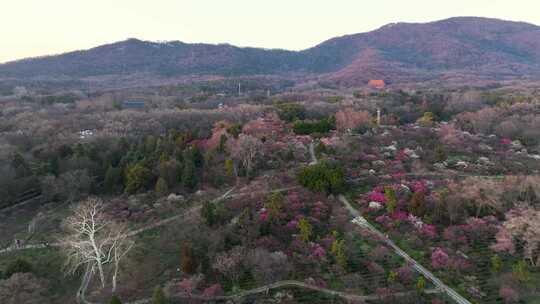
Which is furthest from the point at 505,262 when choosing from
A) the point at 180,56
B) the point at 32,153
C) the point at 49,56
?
the point at 49,56

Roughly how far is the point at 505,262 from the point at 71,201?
33.5 m

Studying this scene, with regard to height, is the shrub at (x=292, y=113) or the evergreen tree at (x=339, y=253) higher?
the shrub at (x=292, y=113)

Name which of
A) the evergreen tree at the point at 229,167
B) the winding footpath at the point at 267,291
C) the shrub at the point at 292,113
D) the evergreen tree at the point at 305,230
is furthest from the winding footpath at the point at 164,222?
the shrub at the point at 292,113

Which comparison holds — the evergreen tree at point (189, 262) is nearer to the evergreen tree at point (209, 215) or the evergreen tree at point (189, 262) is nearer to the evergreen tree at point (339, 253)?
the evergreen tree at point (209, 215)

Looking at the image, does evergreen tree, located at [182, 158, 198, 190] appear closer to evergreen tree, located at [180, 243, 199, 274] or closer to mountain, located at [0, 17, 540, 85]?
evergreen tree, located at [180, 243, 199, 274]

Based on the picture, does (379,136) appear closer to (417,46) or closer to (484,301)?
(484,301)

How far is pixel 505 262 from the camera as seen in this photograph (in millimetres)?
22906

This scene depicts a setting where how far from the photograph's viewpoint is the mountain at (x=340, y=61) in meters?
145

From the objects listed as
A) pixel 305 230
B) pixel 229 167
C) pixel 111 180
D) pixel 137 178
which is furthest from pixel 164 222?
pixel 305 230

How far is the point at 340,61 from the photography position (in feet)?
650

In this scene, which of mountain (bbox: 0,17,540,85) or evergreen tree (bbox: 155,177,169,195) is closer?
evergreen tree (bbox: 155,177,169,195)

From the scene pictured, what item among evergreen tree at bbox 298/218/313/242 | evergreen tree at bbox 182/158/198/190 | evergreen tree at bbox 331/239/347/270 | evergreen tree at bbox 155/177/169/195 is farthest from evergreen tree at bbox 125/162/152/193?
evergreen tree at bbox 331/239/347/270

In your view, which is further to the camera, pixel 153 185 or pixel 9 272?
pixel 153 185

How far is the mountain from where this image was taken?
145250mm
